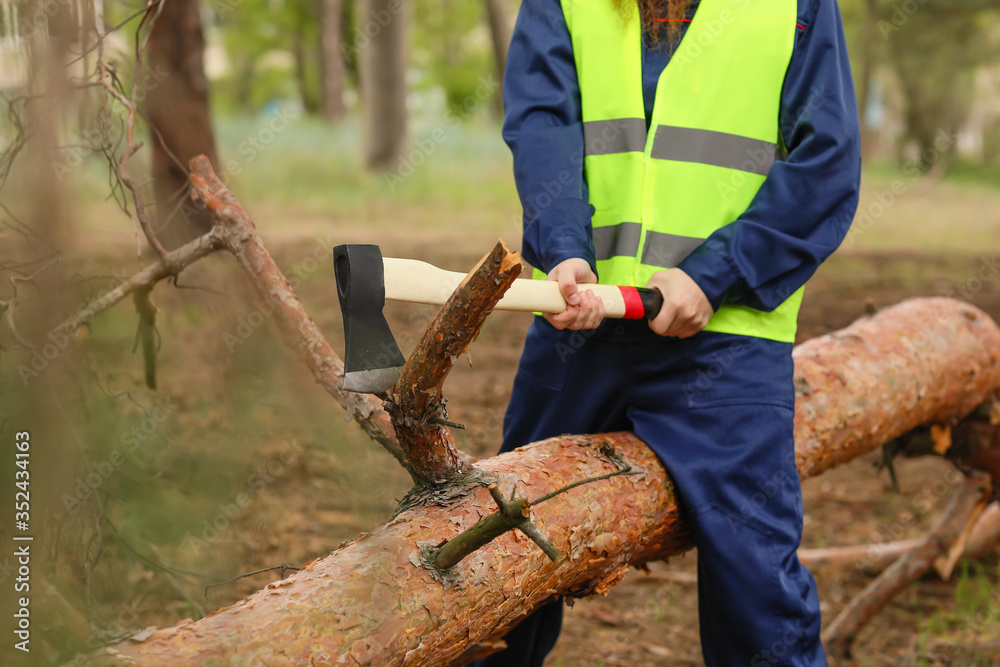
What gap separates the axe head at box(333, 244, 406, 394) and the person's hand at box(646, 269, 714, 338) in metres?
0.59

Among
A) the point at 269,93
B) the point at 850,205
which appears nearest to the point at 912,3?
the point at 850,205

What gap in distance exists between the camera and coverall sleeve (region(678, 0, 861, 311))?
1.71m

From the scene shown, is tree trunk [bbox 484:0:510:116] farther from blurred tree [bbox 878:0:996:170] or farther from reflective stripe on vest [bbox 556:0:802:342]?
reflective stripe on vest [bbox 556:0:802:342]

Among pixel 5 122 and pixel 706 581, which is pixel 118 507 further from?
pixel 706 581

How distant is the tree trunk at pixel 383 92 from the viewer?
37.2 feet

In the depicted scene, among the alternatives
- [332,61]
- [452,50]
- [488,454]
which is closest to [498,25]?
[332,61]

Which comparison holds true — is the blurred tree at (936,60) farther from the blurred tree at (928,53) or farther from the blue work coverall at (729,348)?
the blue work coverall at (729,348)

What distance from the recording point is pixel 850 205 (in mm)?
1820

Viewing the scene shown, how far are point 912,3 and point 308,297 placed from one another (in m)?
12.0

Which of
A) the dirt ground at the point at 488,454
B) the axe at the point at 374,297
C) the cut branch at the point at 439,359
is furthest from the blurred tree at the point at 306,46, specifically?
the cut branch at the point at 439,359

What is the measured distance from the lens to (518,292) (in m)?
1.56

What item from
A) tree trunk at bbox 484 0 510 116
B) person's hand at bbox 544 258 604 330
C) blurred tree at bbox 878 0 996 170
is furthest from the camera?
blurred tree at bbox 878 0 996 170

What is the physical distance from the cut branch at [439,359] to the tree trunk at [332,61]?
16.2m

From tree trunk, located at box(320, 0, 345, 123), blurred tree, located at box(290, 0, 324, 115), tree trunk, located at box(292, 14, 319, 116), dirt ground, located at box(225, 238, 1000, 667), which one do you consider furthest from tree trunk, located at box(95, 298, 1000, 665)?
tree trunk, located at box(292, 14, 319, 116)
